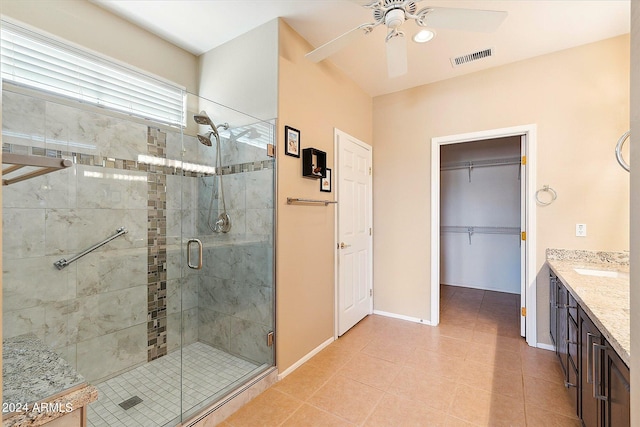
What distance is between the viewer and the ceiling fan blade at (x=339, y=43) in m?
1.86

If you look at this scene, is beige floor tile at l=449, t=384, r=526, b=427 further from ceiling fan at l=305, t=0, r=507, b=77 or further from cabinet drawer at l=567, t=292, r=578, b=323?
ceiling fan at l=305, t=0, r=507, b=77

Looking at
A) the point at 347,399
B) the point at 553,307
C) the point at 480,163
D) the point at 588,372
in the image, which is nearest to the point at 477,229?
the point at 480,163

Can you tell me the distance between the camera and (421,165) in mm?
3492

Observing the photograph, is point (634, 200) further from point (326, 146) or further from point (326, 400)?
point (326, 146)

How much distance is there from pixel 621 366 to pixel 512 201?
413 centimetres

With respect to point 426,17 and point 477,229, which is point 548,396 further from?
point 477,229

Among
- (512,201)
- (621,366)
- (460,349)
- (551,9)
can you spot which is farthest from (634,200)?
(512,201)

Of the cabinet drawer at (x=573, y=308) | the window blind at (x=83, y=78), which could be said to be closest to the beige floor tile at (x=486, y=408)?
the cabinet drawer at (x=573, y=308)

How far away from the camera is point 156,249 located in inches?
102

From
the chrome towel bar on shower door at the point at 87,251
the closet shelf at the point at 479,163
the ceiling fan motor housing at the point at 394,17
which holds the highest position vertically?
the ceiling fan motor housing at the point at 394,17

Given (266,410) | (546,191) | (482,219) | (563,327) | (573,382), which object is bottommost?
(266,410)

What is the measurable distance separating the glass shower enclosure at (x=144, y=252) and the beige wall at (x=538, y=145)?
6.01 feet

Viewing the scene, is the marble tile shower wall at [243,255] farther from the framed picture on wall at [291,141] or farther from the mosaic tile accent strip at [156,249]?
the mosaic tile accent strip at [156,249]

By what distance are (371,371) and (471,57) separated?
3.05m
